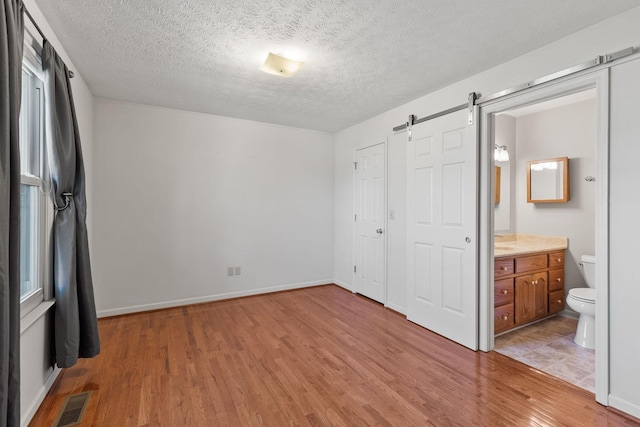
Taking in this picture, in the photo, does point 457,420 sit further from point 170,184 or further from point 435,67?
point 170,184

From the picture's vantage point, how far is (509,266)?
9.63ft

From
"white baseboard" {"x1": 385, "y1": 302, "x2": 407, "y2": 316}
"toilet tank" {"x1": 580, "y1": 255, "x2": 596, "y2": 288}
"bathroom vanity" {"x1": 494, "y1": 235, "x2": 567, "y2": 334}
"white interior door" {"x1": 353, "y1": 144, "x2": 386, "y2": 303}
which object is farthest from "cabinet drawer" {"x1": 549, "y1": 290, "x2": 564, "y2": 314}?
"white interior door" {"x1": 353, "y1": 144, "x2": 386, "y2": 303}

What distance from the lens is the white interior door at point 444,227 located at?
2621mm

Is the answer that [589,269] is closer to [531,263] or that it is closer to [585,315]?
[531,263]

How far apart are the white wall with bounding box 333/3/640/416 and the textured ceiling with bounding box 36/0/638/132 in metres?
A: 0.09

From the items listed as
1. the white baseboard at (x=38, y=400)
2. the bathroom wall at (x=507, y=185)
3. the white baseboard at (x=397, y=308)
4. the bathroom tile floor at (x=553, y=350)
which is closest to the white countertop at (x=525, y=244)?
the bathroom wall at (x=507, y=185)

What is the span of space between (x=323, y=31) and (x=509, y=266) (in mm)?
2737

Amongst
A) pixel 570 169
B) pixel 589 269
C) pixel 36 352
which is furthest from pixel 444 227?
pixel 36 352

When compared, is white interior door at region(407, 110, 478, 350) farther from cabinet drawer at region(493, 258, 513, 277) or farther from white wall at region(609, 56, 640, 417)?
white wall at region(609, 56, 640, 417)

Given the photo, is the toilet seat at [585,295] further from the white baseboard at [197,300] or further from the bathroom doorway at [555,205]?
the white baseboard at [197,300]

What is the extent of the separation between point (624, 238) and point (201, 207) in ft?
12.9

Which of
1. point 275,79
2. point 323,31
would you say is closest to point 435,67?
point 323,31

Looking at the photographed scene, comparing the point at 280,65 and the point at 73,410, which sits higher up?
the point at 280,65

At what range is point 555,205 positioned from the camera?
3.64 m
